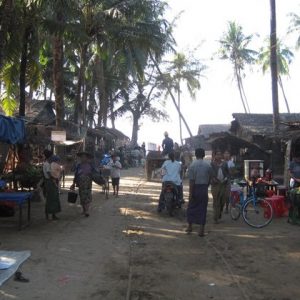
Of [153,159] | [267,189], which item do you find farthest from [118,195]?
[153,159]

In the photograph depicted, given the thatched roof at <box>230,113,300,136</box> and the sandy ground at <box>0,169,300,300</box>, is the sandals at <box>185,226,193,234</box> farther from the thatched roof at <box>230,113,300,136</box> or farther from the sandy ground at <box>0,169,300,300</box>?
the thatched roof at <box>230,113,300,136</box>

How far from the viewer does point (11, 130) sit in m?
12.6

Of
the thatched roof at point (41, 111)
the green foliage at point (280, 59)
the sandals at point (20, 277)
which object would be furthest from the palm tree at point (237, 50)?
the sandals at point (20, 277)

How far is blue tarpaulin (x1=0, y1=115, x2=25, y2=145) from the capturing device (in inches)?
477

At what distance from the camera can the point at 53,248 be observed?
889 centimetres

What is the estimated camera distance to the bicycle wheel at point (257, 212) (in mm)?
11719

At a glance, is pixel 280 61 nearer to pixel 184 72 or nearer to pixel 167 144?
pixel 184 72

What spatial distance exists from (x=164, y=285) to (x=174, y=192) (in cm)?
657

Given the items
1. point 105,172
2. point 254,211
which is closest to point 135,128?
point 105,172

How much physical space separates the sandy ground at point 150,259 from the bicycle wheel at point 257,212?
8.3 inches

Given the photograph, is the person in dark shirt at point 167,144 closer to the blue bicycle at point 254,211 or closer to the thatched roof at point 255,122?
the thatched roof at point 255,122

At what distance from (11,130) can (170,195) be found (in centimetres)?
439

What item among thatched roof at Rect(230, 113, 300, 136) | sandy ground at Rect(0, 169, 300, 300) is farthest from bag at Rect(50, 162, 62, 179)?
thatched roof at Rect(230, 113, 300, 136)

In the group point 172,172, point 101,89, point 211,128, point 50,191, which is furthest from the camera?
point 211,128
